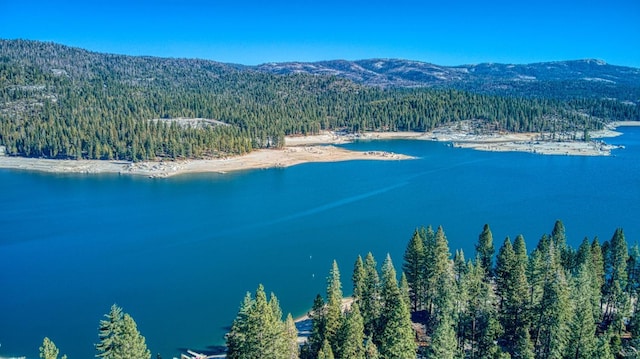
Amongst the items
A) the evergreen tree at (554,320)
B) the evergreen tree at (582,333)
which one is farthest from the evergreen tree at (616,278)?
the evergreen tree at (554,320)

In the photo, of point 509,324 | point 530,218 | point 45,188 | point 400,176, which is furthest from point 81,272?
point 400,176

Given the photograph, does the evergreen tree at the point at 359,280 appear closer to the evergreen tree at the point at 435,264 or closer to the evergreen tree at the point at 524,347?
the evergreen tree at the point at 435,264

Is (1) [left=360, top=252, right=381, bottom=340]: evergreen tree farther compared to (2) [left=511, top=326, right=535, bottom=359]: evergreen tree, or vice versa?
(1) [left=360, top=252, right=381, bottom=340]: evergreen tree

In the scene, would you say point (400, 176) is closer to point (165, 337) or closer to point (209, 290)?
point (209, 290)

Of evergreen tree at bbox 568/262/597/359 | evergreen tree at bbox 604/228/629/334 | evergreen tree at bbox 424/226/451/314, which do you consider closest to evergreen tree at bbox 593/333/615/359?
evergreen tree at bbox 568/262/597/359

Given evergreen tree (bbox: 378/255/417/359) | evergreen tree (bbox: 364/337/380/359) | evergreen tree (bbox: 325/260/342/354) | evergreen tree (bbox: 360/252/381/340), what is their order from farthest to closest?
evergreen tree (bbox: 360/252/381/340), evergreen tree (bbox: 325/260/342/354), evergreen tree (bbox: 364/337/380/359), evergreen tree (bbox: 378/255/417/359)

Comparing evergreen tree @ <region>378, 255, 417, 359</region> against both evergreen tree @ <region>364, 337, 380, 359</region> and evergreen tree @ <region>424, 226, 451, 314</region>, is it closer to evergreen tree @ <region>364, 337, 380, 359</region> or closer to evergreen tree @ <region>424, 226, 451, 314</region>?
evergreen tree @ <region>364, 337, 380, 359</region>
